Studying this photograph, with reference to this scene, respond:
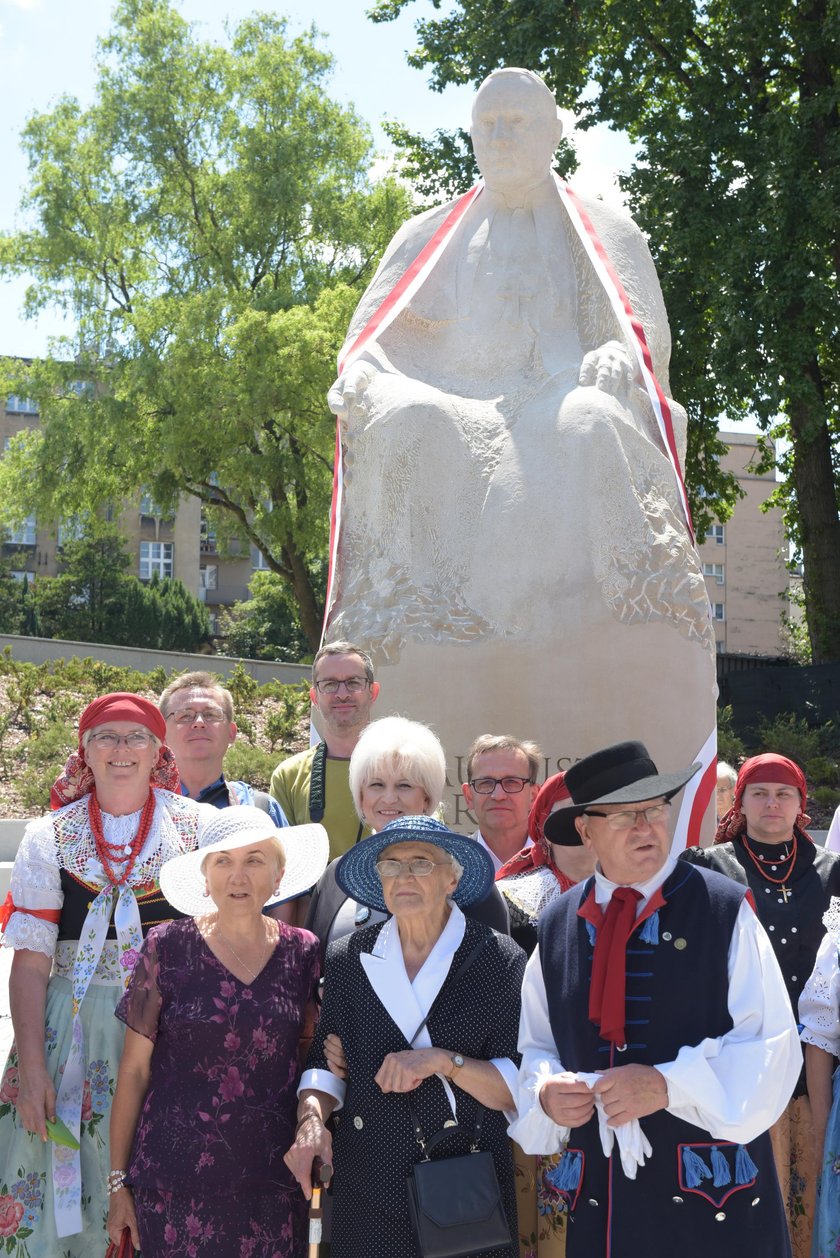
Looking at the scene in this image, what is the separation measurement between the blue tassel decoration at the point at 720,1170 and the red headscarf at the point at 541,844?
3.23ft

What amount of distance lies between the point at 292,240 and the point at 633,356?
68.7 feet

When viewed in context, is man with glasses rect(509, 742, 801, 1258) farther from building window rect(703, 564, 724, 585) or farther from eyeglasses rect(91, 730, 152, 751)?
building window rect(703, 564, 724, 585)

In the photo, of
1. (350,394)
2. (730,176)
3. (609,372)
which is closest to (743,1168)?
(609,372)

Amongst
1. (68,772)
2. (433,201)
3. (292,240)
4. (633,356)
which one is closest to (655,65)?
(433,201)

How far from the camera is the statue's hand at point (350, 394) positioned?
582 cm

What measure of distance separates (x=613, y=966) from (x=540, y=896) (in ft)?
2.69

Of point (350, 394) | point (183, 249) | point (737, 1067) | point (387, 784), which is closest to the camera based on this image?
point (737, 1067)

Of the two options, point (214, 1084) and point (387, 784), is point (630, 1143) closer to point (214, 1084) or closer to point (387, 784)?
point (214, 1084)

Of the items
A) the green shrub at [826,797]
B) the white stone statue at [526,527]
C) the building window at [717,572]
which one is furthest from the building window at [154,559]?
the white stone statue at [526,527]

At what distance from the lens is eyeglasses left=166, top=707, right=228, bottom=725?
403cm

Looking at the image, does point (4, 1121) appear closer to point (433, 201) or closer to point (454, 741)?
point (454, 741)

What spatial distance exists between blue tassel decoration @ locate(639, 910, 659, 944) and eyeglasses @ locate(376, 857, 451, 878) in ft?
1.60

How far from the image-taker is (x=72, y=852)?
10.7ft

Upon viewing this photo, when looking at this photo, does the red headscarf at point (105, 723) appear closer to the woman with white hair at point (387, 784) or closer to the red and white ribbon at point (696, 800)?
the woman with white hair at point (387, 784)
